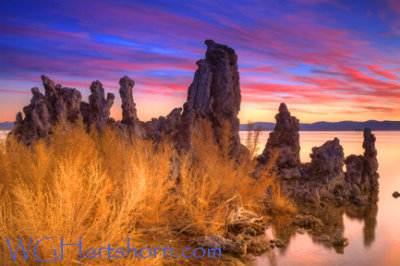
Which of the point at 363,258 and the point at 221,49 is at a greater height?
the point at 221,49

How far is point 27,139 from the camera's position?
15.4 metres

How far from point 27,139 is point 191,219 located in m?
11.1

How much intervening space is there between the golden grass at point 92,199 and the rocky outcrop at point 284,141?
12260 mm

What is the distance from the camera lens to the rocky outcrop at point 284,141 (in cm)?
2180

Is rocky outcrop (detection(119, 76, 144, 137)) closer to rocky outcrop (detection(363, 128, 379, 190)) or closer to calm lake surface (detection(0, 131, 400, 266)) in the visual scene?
calm lake surface (detection(0, 131, 400, 266))

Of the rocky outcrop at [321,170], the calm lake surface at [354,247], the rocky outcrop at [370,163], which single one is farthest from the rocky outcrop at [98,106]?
the rocky outcrop at [370,163]

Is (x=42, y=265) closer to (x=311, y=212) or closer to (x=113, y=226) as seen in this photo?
(x=113, y=226)

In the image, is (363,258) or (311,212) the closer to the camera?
(363,258)

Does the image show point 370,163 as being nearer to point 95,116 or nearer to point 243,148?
point 243,148

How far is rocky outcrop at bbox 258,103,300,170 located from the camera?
858 inches

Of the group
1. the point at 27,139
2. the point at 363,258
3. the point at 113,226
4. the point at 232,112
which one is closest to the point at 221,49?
the point at 232,112

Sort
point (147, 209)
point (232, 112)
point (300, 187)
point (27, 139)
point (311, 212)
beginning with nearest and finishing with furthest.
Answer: point (147, 209) → point (311, 212) → point (27, 139) → point (300, 187) → point (232, 112)

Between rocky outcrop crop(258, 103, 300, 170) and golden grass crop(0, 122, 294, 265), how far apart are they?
1226 centimetres

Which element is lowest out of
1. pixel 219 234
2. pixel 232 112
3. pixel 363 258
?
pixel 363 258
